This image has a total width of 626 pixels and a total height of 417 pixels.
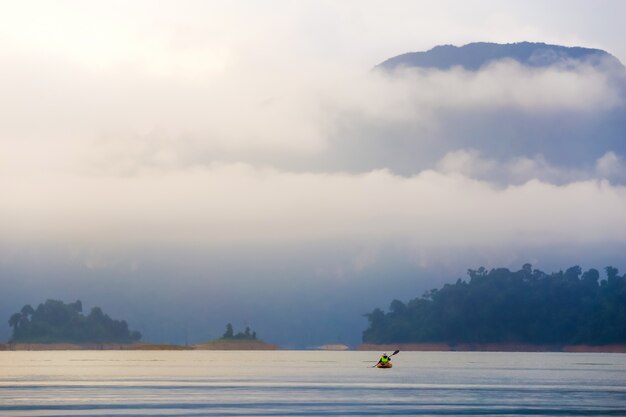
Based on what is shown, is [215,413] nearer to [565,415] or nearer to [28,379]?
[565,415]

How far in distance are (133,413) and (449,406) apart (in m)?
26.6

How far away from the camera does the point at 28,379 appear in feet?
508

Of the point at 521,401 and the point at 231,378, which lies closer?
the point at 521,401

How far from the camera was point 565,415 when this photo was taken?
95.9m

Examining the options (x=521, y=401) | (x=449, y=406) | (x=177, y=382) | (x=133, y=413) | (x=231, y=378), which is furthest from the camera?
(x=231, y=378)

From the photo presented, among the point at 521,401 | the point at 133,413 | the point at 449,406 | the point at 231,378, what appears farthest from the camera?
the point at 231,378

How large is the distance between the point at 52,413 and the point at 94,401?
14073mm

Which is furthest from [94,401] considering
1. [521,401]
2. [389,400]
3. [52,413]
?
[521,401]

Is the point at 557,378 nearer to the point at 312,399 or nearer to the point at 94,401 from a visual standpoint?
the point at 312,399

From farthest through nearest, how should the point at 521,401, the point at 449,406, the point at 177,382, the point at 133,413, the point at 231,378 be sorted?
the point at 231,378, the point at 177,382, the point at 521,401, the point at 449,406, the point at 133,413

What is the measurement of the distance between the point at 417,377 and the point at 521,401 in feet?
178

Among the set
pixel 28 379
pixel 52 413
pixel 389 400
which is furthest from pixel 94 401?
pixel 28 379

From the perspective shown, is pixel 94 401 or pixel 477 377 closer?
pixel 94 401

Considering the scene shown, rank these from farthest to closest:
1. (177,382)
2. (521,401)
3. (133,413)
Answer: (177,382)
(521,401)
(133,413)
